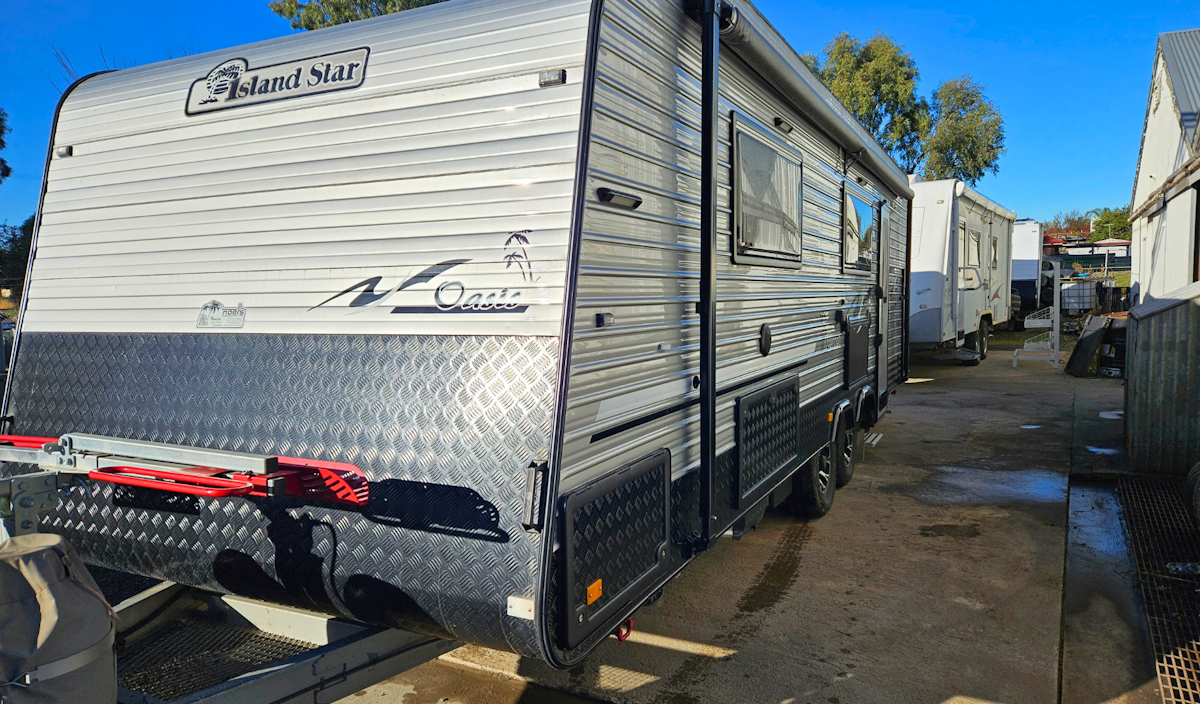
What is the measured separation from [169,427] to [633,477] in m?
1.69

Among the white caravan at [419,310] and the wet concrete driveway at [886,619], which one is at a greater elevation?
the white caravan at [419,310]

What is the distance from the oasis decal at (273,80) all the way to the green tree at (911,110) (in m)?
27.4

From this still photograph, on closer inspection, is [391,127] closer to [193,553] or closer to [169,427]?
[169,427]

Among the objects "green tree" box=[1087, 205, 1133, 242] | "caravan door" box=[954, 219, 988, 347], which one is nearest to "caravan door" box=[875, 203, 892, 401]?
"caravan door" box=[954, 219, 988, 347]

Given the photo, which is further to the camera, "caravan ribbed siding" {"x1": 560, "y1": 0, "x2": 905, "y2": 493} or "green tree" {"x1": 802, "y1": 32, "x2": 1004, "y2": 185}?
"green tree" {"x1": 802, "y1": 32, "x2": 1004, "y2": 185}

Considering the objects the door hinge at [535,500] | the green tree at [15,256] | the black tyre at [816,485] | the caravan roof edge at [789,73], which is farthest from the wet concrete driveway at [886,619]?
the green tree at [15,256]

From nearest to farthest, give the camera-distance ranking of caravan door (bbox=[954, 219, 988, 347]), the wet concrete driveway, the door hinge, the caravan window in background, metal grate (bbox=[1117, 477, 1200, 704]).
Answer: the door hinge < the wet concrete driveway < metal grate (bbox=[1117, 477, 1200, 704]) < caravan door (bbox=[954, 219, 988, 347]) < the caravan window in background

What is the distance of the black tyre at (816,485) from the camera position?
5367mm

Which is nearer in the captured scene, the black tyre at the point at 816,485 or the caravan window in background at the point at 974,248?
the black tyre at the point at 816,485

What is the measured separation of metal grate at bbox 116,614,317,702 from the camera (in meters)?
2.46

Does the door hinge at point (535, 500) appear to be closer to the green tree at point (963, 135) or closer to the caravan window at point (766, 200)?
the caravan window at point (766, 200)

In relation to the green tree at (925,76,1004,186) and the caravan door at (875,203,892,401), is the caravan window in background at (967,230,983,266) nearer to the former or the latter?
the caravan door at (875,203,892,401)

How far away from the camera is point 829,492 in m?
5.85

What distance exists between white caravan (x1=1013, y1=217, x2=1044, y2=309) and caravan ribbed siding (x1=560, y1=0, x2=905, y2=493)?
21238 mm
